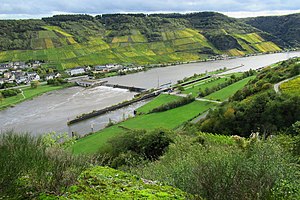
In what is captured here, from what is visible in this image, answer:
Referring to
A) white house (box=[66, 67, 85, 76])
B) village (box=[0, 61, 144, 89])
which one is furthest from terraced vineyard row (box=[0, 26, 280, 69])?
white house (box=[66, 67, 85, 76])

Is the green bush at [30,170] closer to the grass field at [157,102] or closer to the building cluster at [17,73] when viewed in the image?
the grass field at [157,102]

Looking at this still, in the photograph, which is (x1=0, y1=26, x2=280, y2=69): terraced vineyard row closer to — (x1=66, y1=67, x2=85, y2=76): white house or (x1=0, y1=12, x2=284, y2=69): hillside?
(x1=0, y1=12, x2=284, y2=69): hillside

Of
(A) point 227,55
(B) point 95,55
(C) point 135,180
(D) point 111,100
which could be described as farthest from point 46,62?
(C) point 135,180

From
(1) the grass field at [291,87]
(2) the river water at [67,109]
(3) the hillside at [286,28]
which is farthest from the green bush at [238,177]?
(3) the hillside at [286,28]

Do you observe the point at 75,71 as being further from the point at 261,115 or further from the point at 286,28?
the point at 286,28

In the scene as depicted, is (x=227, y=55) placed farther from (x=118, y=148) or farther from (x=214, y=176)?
(x=214, y=176)
